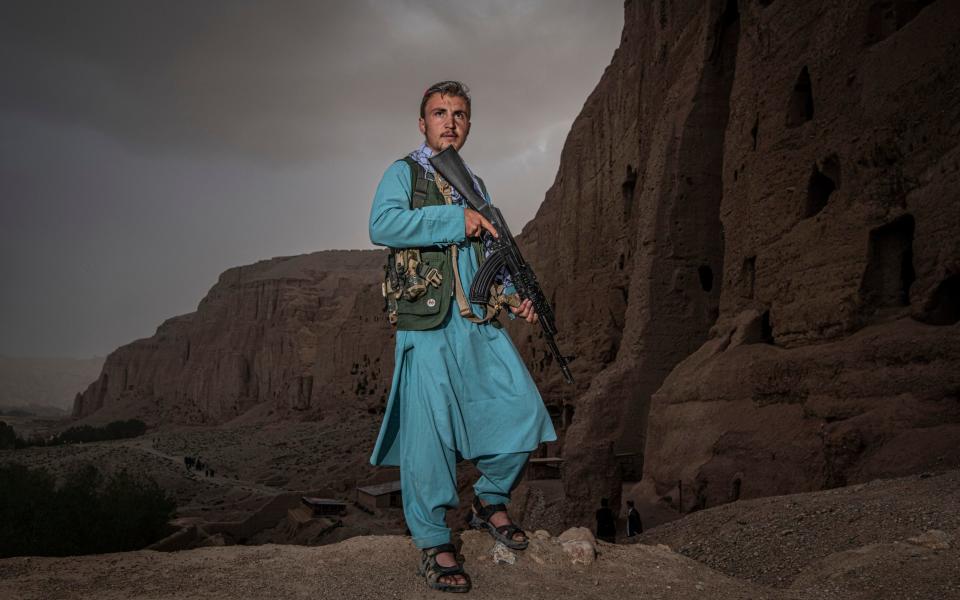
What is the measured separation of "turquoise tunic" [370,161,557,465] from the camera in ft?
11.1

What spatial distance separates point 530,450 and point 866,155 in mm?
8430

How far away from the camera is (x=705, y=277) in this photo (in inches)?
675

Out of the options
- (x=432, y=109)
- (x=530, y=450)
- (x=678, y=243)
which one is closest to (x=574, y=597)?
(x=530, y=450)

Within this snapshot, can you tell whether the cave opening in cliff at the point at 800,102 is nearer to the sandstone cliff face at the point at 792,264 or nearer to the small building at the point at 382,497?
the sandstone cliff face at the point at 792,264

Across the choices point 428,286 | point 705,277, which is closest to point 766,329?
point 705,277

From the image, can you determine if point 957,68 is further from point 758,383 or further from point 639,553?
point 639,553

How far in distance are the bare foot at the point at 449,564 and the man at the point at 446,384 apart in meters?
0.13

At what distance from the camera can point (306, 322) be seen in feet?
238

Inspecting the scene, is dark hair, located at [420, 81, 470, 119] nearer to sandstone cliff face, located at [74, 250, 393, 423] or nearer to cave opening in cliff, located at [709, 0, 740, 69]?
cave opening in cliff, located at [709, 0, 740, 69]

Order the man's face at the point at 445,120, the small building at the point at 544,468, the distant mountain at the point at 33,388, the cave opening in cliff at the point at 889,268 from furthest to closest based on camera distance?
the distant mountain at the point at 33,388
the small building at the point at 544,468
the cave opening in cliff at the point at 889,268
the man's face at the point at 445,120

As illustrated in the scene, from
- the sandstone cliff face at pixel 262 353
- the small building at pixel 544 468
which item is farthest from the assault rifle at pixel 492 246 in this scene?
the sandstone cliff face at pixel 262 353

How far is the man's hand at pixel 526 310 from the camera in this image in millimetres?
3650

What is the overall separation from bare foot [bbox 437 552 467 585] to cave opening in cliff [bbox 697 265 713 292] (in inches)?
588

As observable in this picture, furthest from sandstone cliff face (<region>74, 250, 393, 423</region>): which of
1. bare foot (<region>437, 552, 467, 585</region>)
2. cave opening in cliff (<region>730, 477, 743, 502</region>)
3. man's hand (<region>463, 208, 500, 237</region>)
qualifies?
bare foot (<region>437, 552, 467, 585</region>)
